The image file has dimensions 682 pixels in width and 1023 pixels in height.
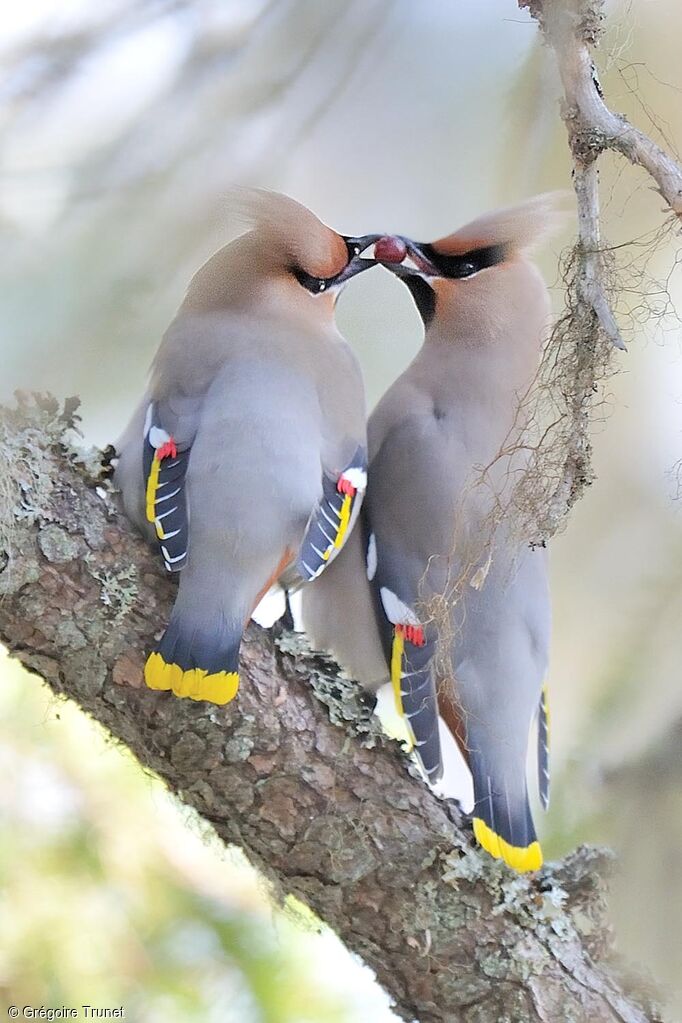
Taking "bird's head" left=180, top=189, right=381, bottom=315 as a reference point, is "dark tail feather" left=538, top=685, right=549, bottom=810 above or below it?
below

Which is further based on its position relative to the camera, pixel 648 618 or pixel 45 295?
pixel 648 618

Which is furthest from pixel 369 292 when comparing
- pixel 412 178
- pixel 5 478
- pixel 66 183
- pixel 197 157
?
pixel 5 478

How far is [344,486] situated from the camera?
4.81 feet

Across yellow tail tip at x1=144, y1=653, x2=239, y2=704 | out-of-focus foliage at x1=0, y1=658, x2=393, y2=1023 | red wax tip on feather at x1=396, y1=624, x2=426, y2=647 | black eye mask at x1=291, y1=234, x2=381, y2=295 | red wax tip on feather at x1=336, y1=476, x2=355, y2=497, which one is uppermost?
black eye mask at x1=291, y1=234, x2=381, y2=295

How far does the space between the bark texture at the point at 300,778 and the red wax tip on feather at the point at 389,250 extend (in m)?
0.49

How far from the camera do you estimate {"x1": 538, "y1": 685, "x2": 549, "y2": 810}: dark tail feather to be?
5.33 ft

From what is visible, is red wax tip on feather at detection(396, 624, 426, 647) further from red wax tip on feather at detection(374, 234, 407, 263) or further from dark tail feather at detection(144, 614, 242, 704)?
red wax tip on feather at detection(374, 234, 407, 263)

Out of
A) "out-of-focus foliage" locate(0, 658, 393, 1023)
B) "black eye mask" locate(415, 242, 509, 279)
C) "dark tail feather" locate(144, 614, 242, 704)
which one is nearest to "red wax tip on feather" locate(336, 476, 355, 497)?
"dark tail feather" locate(144, 614, 242, 704)

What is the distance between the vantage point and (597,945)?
1.50 meters

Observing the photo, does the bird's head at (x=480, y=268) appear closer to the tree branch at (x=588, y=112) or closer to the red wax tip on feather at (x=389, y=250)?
the red wax tip on feather at (x=389, y=250)

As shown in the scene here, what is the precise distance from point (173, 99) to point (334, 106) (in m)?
0.25

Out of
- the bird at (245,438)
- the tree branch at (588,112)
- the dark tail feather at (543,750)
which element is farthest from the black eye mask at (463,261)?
the dark tail feather at (543,750)

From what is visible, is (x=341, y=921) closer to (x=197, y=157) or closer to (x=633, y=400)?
(x=633, y=400)

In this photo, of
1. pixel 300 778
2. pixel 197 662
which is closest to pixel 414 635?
pixel 300 778
